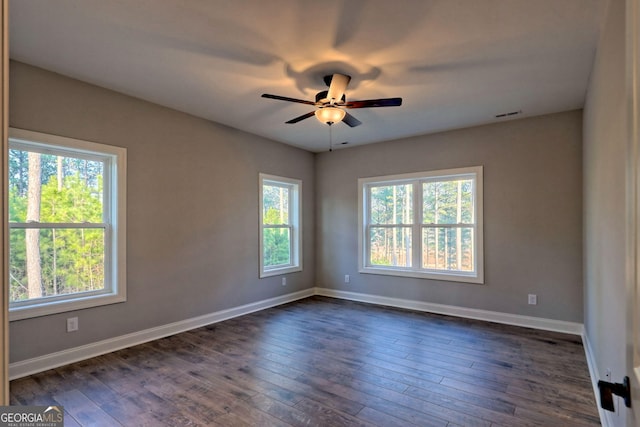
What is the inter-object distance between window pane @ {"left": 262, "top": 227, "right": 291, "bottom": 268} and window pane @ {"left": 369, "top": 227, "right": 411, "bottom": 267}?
4.71 ft

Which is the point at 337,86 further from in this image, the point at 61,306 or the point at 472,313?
the point at 472,313

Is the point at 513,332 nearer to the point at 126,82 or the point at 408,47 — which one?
the point at 408,47

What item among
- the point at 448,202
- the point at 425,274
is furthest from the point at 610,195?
the point at 425,274

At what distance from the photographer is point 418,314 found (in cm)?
482

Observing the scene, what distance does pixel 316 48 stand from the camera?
8.62ft

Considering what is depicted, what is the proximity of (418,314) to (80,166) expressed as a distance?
4.51 metres

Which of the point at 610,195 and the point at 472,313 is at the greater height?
the point at 610,195

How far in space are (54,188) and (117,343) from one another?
166 cm

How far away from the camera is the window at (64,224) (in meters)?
2.94

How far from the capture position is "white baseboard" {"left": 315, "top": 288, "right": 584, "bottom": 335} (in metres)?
4.05

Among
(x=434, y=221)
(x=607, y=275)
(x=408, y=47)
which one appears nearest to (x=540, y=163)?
(x=434, y=221)

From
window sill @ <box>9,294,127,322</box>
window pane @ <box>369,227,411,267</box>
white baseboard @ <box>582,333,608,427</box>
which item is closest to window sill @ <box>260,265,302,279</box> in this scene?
window pane @ <box>369,227,411,267</box>

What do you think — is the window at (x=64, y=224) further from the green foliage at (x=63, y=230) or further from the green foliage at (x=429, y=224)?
the green foliage at (x=429, y=224)

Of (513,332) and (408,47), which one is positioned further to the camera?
(513,332)
